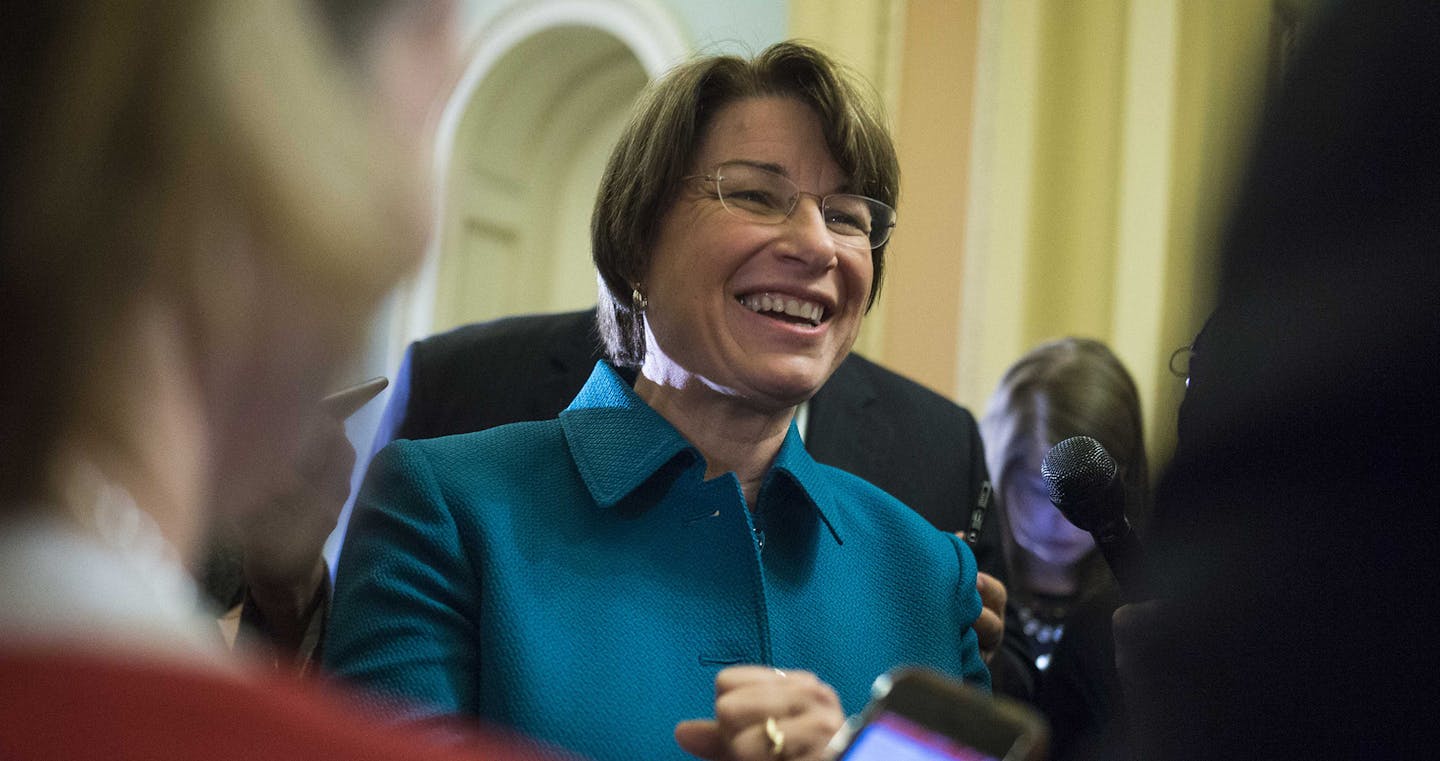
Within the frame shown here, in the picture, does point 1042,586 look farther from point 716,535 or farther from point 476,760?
point 476,760

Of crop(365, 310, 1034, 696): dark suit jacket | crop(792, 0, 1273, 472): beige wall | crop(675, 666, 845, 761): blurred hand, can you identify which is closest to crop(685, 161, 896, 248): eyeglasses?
crop(365, 310, 1034, 696): dark suit jacket

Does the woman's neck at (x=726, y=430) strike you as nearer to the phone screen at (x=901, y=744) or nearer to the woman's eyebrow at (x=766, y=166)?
the woman's eyebrow at (x=766, y=166)

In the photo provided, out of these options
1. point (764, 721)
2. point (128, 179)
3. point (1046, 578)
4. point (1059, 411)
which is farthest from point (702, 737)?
point (1059, 411)

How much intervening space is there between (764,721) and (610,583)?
345 mm

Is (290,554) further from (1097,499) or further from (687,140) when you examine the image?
(1097,499)

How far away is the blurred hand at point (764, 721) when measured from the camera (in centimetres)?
103

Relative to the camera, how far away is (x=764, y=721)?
3.39 ft

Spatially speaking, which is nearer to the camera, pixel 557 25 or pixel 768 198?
pixel 768 198

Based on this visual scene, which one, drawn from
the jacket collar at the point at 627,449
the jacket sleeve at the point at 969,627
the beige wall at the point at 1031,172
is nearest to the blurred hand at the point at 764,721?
the jacket collar at the point at 627,449

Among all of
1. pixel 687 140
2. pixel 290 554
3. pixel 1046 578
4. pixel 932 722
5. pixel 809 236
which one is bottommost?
→ pixel 1046 578

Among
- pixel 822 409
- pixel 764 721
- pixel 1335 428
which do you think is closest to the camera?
pixel 1335 428

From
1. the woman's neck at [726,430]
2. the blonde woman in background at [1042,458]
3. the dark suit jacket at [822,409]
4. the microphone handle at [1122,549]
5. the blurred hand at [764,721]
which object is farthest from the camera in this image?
the blonde woman in background at [1042,458]

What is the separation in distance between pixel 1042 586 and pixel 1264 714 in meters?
1.88

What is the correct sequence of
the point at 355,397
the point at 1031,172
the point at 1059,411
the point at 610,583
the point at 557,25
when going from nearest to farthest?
the point at 355,397 < the point at 610,583 < the point at 1059,411 < the point at 1031,172 < the point at 557,25
